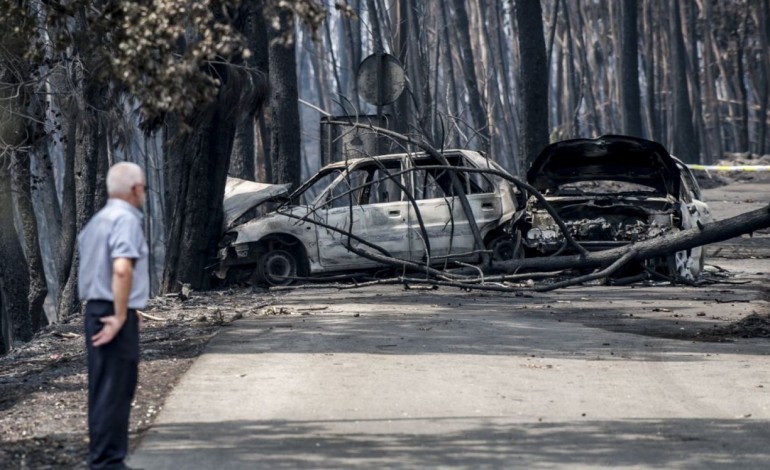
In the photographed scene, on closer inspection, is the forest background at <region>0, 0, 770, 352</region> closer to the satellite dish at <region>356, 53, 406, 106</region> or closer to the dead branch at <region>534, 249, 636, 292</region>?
the satellite dish at <region>356, 53, 406, 106</region>

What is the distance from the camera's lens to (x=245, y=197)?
20.2 m

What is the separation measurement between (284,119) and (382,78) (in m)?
4.77

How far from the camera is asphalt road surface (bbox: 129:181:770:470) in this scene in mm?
7672

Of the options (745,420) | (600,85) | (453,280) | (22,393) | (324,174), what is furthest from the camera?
(600,85)

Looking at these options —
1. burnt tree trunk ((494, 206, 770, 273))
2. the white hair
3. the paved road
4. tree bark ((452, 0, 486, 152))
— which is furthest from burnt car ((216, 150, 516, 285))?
tree bark ((452, 0, 486, 152))

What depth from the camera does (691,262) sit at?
61.2 ft

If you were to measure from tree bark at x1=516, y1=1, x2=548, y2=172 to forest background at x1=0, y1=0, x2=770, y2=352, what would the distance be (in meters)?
0.03

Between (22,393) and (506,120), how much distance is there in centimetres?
5555

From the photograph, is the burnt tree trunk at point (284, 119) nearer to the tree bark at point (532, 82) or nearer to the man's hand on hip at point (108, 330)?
the tree bark at point (532, 82)

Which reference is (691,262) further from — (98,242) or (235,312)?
(98,242)

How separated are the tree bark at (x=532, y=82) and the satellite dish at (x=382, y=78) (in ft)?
19.2

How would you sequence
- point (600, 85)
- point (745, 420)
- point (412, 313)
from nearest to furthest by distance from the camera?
point (745, 420)
point (412, 313)
point (600, 85)

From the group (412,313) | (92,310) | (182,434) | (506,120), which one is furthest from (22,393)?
(506,120)

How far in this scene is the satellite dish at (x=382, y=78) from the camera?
2044 cm
